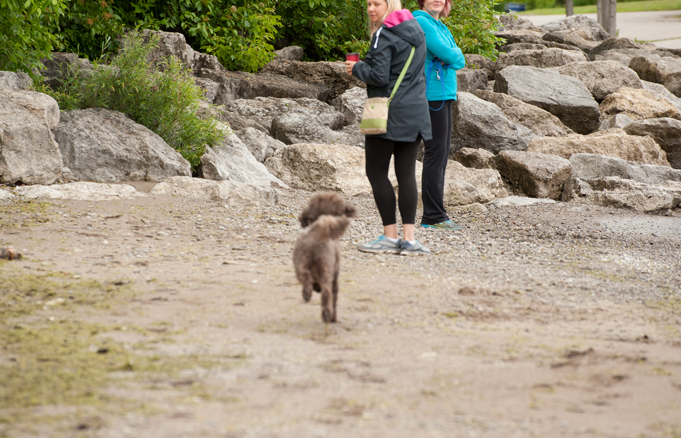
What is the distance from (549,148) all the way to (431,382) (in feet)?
29.8

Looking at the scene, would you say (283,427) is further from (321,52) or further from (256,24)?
(321,52)

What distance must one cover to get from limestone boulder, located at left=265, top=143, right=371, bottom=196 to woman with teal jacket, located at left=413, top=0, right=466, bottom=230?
2489mm

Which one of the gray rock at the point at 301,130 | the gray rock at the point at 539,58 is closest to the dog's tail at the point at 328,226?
the gray rock at the point at 301,130

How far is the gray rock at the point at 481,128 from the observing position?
10719mm

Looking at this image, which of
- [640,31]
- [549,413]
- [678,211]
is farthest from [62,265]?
[640,31]

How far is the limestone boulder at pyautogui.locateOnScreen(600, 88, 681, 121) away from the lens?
1367 centimetres

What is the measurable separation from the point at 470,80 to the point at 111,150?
330 inches

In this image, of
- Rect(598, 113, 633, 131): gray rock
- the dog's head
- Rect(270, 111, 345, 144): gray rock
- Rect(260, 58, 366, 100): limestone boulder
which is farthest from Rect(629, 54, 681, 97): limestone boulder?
the dog's head

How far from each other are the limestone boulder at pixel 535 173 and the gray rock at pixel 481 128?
121 cm

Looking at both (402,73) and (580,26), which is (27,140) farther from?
(580,26)

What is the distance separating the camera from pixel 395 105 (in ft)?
16.3

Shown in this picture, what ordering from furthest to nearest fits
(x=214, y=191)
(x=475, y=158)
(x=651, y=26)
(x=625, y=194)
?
(x=651, y=26)
(x=475, y=158)
(x=625, y=194)
(x=214, y=191)

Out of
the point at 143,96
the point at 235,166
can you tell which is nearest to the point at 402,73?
the point at 235,166

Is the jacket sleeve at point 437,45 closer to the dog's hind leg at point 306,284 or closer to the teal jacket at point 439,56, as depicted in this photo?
the teal jacket at point 439,56
